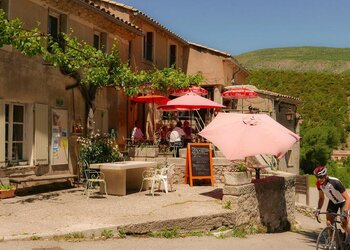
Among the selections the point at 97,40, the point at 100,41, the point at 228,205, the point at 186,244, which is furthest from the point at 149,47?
the point at 186,244

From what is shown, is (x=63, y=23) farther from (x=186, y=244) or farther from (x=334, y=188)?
(x=334, y=188)

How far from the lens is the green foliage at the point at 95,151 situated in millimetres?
14672

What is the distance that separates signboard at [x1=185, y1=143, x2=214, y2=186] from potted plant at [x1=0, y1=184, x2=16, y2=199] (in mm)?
5374

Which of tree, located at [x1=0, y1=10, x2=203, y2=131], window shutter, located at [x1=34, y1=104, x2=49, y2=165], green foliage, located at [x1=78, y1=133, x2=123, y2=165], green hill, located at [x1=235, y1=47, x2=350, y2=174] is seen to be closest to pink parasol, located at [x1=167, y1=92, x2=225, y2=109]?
tree, located at [x1=0, y1=10, x2=203, y2=131]

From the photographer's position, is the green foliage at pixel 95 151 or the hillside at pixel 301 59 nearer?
the green foliage at pixel 95 151

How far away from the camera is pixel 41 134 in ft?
44.6

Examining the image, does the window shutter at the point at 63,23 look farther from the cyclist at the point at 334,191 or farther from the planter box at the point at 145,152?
the cyclist at the point at 334,191

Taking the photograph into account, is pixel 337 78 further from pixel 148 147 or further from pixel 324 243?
pixel 324 243

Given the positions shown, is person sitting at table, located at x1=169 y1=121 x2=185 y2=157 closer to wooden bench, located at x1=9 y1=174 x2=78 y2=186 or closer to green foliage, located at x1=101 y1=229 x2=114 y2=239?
wooden bench, located at x1=9 y1=174 x2=78 y2=186

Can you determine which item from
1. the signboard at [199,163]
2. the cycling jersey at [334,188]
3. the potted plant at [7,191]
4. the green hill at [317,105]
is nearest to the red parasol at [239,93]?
the signboard at [199,163]

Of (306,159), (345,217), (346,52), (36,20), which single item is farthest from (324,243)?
(346,52)

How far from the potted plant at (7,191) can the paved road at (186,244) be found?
13.7 feet

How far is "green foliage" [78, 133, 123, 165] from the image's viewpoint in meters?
14.7

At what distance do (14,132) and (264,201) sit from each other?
22.3 feet
